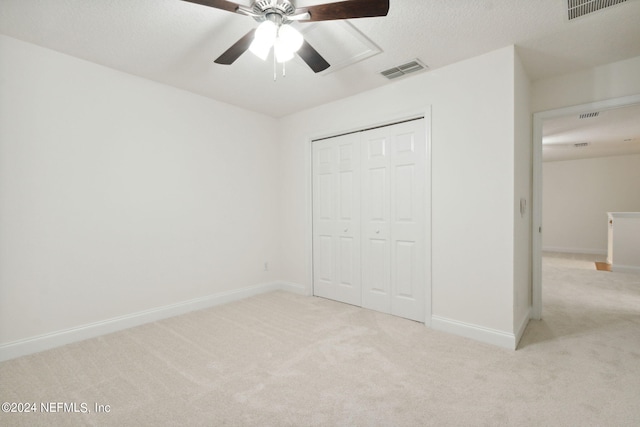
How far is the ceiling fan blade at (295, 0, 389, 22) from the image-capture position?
5.31 ft

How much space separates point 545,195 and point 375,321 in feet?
26.2

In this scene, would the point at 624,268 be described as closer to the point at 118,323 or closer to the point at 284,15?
the point at 284,15

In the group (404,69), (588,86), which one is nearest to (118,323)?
(404,69)

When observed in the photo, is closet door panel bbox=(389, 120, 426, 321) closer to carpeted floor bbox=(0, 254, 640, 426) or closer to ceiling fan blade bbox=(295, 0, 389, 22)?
carpeted floor bbox=(0, 254, 640, 426)

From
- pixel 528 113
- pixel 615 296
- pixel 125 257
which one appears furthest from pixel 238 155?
pixel 615 296

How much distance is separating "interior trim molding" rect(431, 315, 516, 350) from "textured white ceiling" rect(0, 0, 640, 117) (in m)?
2.50

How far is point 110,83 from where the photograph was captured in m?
2.94

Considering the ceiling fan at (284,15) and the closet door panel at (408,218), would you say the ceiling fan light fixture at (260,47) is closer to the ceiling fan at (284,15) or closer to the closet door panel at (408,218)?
the ceiling fan at (284,15)

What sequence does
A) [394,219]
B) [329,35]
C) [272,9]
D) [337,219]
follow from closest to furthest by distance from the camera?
[272,9]
[329,35]
[394,219]
[337,219]

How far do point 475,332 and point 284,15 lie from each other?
301 cm

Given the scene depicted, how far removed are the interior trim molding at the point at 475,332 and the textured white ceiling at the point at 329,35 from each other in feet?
8.20

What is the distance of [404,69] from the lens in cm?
297

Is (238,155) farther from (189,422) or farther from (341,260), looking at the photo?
(189,422)

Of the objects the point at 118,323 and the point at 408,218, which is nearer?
the point at 118,323
